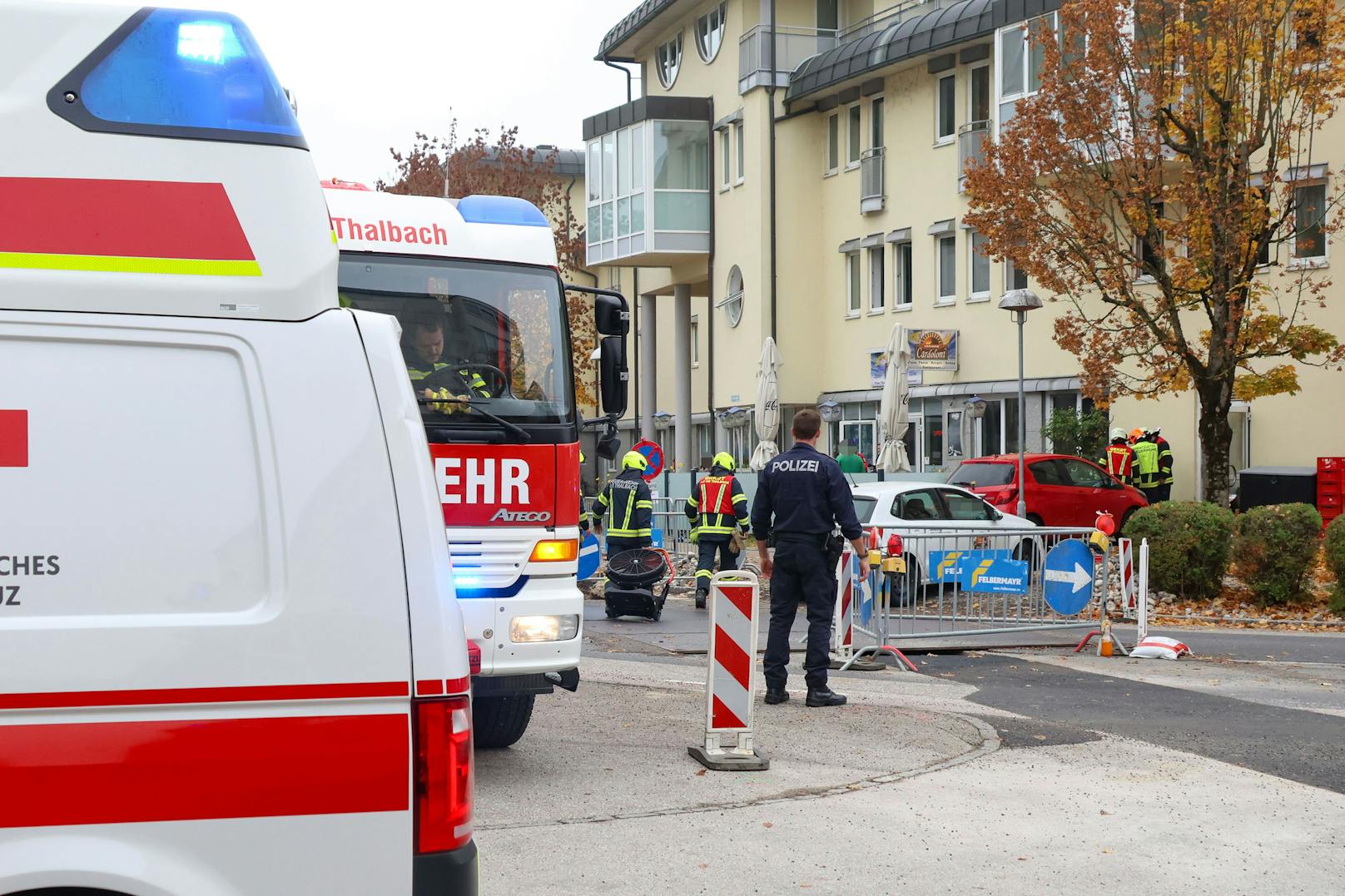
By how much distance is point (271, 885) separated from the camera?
3.04 metres

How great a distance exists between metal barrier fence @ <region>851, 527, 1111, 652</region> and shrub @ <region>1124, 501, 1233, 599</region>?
291 centimetres

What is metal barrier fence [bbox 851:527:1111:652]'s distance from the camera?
46.1 ft

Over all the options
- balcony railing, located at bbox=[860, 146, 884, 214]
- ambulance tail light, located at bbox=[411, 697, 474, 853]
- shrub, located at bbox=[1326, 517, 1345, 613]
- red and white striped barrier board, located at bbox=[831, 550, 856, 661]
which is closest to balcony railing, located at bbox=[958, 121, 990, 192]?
balcony railing, located at bbox=[860, 146, 884, 214]

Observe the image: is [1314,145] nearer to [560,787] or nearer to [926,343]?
[926,343]

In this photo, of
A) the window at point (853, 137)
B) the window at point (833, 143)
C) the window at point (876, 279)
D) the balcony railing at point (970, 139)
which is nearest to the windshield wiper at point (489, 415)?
the balcony railing at point (970, 139)

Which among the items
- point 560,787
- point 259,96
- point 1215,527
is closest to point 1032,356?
point 1215,527

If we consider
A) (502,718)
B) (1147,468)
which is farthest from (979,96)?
(502,718)

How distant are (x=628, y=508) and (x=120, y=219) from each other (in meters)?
13.6

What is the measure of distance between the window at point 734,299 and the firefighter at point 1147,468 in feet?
50.8

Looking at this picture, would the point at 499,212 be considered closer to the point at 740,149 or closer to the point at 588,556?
the point at 588,556

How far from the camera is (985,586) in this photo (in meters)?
14.1

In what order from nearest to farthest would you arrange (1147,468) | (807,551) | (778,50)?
(807,551) → (1147,468) → (778,50)

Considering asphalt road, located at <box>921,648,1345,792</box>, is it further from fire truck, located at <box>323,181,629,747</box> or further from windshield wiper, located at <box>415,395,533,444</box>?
windshield wiper, located at <box>415,395,533,444</box>

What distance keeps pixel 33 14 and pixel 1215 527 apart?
15.5 m
